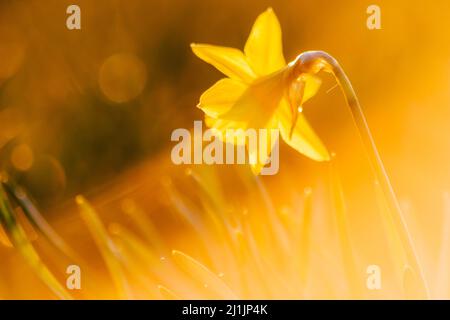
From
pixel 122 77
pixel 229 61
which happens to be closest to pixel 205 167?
pixel 122 77

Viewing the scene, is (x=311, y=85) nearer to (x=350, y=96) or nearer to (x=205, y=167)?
(x=350, y=96)

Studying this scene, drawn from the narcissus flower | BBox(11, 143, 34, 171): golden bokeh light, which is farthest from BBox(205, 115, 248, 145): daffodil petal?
BBox(11, 143, 34, 171): golden bokeh light

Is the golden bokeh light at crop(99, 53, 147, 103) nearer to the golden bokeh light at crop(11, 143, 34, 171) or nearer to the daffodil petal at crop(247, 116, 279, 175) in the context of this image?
the golden bokeh light at crop(11, 143, 34, 171)

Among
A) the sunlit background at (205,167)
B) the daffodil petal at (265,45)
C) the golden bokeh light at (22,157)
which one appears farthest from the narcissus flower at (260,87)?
the golden bokeh light at (22,157)
